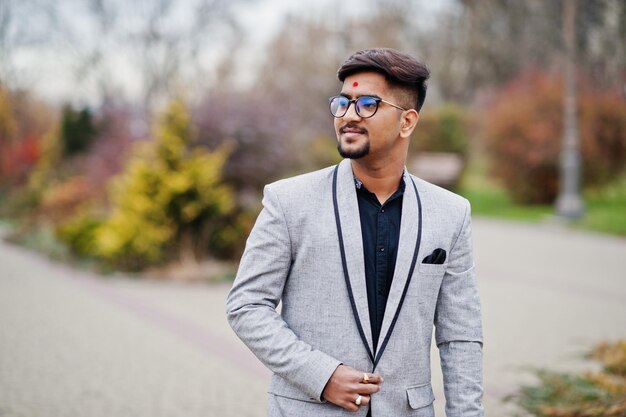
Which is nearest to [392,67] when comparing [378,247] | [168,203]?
[378,247]

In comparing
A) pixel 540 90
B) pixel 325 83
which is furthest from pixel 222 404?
pixel 325 83

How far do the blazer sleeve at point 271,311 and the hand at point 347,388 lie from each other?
0.02 metres

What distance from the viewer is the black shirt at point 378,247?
84.5 inches

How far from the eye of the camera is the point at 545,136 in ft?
67.1

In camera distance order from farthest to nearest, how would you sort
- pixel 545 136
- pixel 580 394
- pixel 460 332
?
pixel 545 136
pixel 580 394
pixel 460 332

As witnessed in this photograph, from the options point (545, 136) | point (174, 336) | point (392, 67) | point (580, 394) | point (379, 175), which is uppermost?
point (545, 136)

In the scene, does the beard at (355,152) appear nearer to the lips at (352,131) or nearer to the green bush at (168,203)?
the lips at (352,131)

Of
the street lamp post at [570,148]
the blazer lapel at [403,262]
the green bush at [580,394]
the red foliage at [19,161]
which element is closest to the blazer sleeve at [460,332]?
the blazer lapel at [403,262]

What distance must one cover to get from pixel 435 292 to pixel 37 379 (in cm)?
473

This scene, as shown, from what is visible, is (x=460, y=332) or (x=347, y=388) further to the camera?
(x=460, y=332)

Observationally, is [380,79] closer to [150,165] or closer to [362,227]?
[362,227]

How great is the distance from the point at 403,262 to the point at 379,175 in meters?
0.29

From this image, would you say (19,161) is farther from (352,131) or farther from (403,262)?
(403,262)

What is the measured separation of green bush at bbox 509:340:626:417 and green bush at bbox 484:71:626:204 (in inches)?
605
